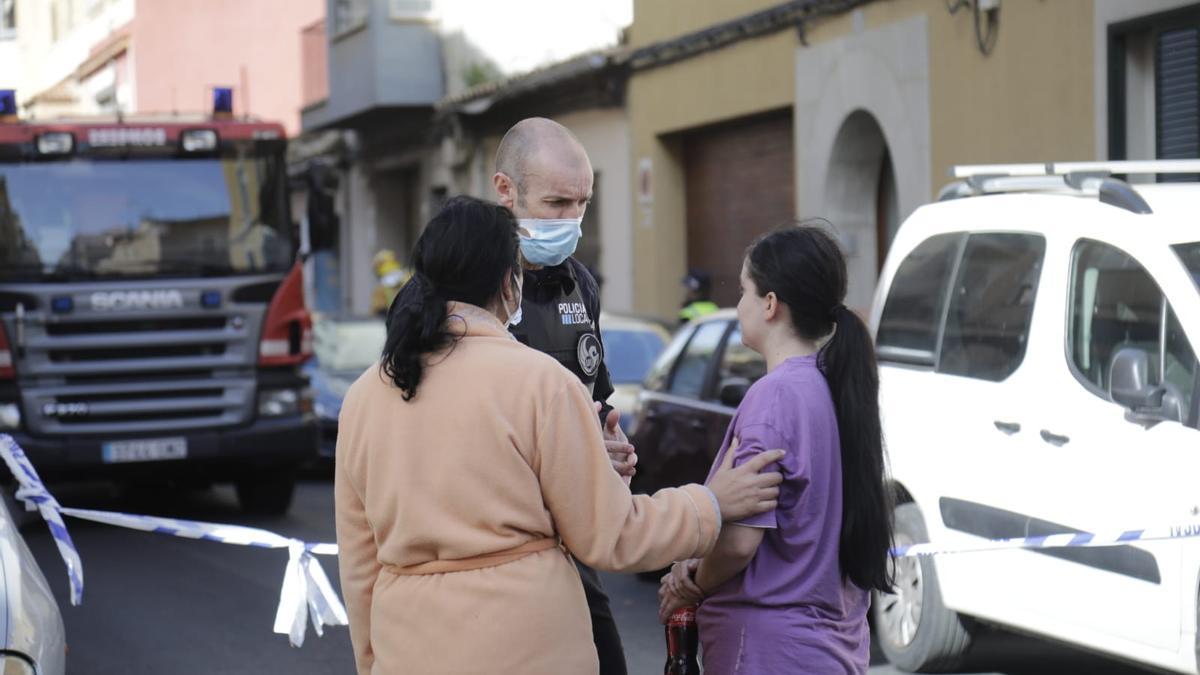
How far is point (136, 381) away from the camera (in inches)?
476

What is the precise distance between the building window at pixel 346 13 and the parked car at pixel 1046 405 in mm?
20687

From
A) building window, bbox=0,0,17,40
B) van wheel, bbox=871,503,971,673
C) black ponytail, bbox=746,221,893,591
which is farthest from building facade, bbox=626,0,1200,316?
building window, bbox=0,0,17,40

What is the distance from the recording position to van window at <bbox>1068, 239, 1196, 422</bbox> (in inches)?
233

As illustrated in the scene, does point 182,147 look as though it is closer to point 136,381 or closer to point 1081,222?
point 136,381

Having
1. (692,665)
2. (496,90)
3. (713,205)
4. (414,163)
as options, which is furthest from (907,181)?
(414,163)

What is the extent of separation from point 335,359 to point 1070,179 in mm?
10326

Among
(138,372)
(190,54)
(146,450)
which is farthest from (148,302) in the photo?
(190,54)

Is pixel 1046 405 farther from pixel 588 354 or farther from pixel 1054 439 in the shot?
pixel 588 354

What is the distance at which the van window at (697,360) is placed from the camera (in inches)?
367

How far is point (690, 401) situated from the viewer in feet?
30.4

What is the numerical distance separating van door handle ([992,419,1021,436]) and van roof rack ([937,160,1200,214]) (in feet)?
2.97

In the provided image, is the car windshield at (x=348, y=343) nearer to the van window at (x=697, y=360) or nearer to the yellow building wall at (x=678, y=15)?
the yellow building wall at (x=678, y=15)

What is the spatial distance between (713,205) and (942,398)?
1258 centimetres

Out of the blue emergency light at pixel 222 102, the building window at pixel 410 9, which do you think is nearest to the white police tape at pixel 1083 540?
the blue emergency light at pixel 222 102
